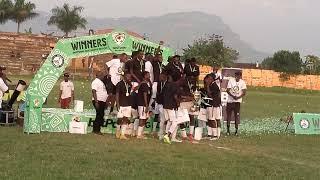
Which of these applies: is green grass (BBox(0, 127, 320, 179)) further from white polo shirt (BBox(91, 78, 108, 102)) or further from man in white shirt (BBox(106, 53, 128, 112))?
man in white shirt (BBox(106, 53, 128, 112))

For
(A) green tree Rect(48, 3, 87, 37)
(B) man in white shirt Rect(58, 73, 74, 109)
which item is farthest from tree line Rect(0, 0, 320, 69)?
(B) man in white shirt Rect(58, 73, 74, 109)

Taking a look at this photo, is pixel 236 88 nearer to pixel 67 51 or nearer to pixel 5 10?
pixel 67 51

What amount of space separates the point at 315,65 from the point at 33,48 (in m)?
48.6

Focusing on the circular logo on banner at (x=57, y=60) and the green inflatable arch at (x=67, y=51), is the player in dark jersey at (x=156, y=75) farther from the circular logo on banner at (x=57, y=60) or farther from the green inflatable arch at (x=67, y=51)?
the circular logo on banner at (x=57, y=60)

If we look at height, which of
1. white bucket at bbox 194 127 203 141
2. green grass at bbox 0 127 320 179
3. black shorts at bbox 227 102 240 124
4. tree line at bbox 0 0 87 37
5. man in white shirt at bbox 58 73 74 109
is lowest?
green grass at bbox 0 127 320 179

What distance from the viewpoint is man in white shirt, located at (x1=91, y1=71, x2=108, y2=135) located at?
17250 mm

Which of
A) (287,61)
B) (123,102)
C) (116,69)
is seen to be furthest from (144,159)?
(287,61)

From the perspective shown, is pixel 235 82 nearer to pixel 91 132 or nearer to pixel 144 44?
pixel 144 44

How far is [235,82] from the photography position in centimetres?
1919

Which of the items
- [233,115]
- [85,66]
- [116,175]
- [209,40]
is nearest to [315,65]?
[209,40]

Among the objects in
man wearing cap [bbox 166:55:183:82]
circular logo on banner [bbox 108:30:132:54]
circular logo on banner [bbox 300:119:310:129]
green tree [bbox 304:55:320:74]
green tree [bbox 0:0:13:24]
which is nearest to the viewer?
man wearing cap [bbox 166:55:183:82]

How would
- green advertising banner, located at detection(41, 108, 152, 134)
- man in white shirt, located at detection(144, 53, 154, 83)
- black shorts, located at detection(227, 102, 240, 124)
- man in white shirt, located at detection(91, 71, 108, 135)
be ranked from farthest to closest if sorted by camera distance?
black shorts, located at detection(227, 102, 240, 124)
man in white shirt, located at detection(144, 53, 154, 83)
man in white shirt, located at detection(91, 71, 108, 135)
green advertising banner, located at detection(41, 108, 152, 134)

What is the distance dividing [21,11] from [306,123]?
2816 inches

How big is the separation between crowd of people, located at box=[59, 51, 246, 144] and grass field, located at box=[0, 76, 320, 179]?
28.6 inches
